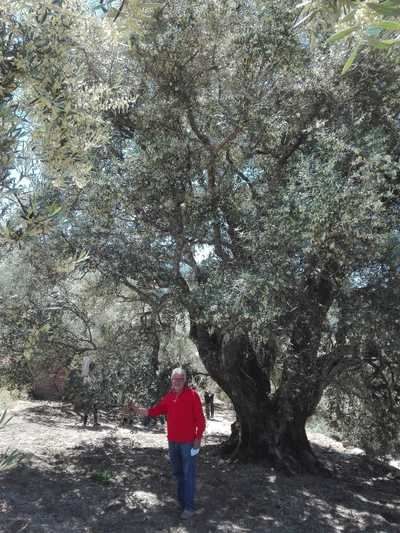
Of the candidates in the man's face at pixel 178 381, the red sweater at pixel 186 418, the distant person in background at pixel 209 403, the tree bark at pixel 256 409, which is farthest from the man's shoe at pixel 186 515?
the distant person in background at pixel 209 403

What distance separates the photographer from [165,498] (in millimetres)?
6945

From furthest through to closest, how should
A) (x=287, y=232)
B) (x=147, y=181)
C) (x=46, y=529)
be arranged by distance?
(x=147, y=181) < (x=287, y=232) < (x=46, y=529)

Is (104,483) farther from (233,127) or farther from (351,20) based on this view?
(351,20)

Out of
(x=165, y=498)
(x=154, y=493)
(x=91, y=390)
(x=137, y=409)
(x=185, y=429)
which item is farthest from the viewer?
(x=91, y=390)

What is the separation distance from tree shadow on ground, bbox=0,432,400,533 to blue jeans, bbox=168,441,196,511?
7.8 inches

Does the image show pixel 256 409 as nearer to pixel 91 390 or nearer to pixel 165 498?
pixel 165 498

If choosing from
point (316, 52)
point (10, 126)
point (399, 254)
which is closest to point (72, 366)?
point (399, 254)

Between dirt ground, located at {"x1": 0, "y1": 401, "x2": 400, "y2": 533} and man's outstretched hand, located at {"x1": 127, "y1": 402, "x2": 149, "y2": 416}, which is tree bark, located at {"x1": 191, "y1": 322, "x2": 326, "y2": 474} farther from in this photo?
man's outstretched hand, located at {"x1": 127, "y1": 402, "x2": 149, "y2": 416}

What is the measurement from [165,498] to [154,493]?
8.7 inches

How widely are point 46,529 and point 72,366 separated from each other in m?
3.47

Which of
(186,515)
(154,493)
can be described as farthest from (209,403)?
(186,515)

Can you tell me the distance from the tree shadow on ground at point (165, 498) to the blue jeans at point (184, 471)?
0.20 m

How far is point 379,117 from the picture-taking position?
25.8ft

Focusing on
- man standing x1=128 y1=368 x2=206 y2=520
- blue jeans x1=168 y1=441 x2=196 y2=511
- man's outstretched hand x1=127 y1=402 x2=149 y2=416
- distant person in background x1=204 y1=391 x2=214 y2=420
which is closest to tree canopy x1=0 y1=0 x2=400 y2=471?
man standing x1=128 y1=368 x2=206 y2=520
